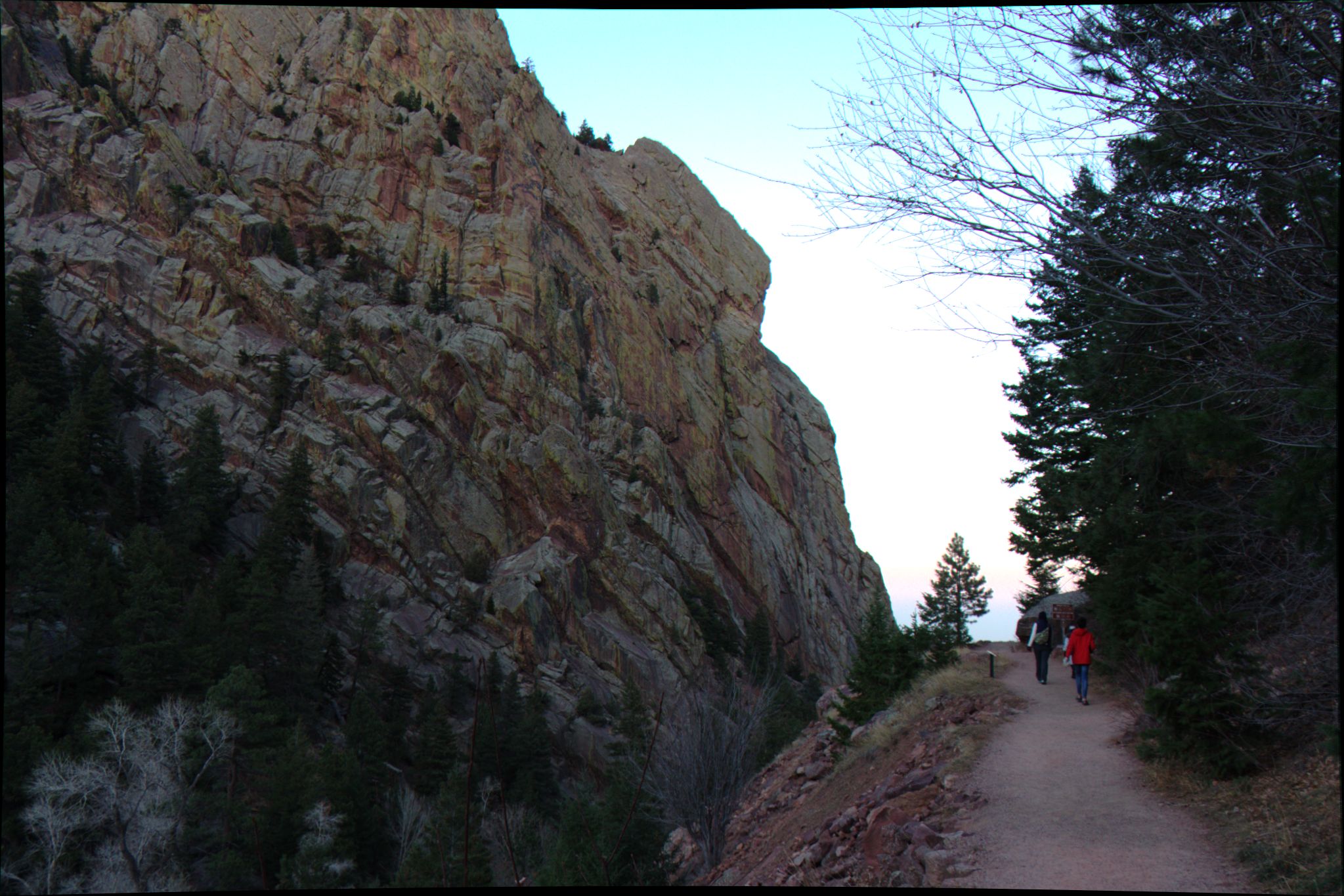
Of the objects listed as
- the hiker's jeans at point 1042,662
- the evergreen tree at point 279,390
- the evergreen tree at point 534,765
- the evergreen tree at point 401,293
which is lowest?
the evergreen tree at point 534,765

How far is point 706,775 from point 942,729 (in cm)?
738

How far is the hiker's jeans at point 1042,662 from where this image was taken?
16.1 m

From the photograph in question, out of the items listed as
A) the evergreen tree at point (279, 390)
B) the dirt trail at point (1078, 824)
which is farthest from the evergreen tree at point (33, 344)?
the dirt trail at point (1078, 824)

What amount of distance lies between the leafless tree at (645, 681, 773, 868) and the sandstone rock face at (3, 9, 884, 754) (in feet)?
71.1

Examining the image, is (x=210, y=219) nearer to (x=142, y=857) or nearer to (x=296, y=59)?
(x=296, y=59)

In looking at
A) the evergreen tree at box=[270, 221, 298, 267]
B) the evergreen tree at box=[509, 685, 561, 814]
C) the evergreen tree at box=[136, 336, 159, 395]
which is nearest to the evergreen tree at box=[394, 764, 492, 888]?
the evergreen tree at box=[509, 685, 561, 814]

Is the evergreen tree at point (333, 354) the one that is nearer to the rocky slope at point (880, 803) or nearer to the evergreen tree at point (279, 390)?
the evergreen tree at point (279, 390)

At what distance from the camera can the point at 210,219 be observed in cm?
4775

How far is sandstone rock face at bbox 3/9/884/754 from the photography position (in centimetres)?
4478

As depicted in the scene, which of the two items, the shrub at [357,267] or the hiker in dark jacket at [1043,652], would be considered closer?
the hiker in dark jacket at [1043,652]

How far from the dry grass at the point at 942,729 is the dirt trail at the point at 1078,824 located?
379 mm

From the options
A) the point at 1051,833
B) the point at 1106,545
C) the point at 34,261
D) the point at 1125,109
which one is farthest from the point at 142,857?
the point at 34,261

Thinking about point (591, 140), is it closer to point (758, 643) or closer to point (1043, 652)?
point (758, 643)

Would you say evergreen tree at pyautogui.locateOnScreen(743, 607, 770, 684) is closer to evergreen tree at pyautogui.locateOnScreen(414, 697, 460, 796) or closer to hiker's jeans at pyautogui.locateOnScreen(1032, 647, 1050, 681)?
evergreen tree at pyautogui.locateOnScreen(414, 697, 460, 796)
